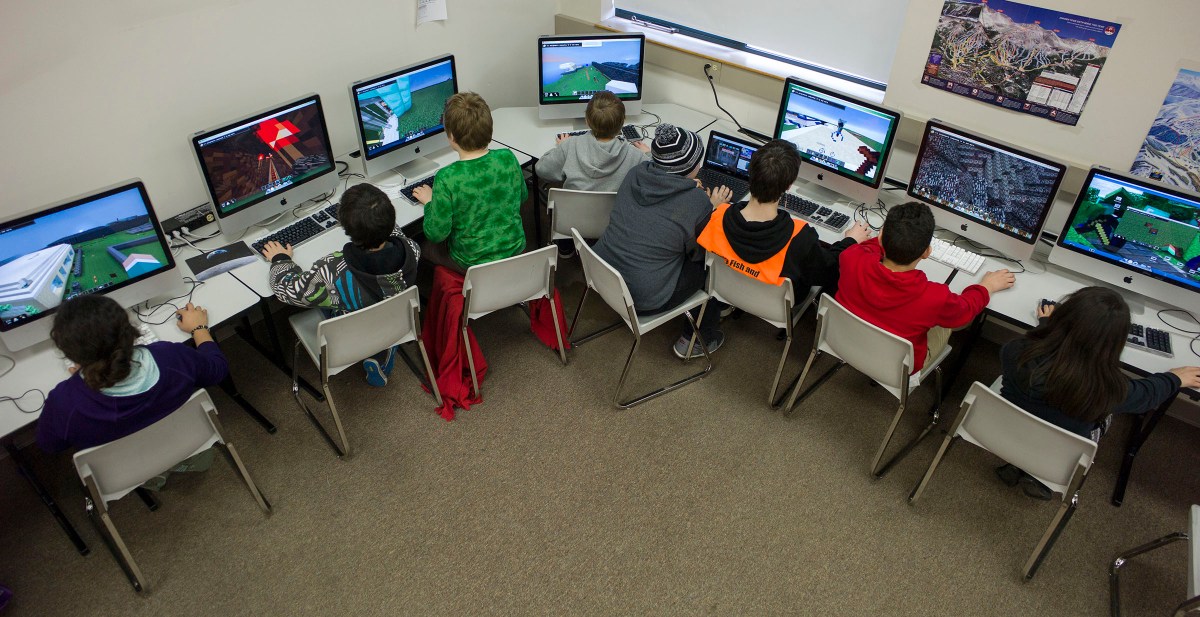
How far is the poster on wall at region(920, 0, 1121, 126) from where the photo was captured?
112 inches

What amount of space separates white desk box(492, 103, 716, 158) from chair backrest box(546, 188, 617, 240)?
1.68 feet

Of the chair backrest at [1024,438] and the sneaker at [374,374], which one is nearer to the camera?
the chair backrest at [1024,438]

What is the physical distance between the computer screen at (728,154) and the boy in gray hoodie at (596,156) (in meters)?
0.34

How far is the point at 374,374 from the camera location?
319 centimetres

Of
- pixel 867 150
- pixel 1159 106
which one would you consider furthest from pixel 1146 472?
pixel 867 150

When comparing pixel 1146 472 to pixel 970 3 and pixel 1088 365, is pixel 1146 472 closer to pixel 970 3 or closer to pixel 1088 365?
pixel 1088 365

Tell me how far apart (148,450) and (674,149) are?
2131mm

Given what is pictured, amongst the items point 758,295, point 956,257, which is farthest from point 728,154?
point 956,257

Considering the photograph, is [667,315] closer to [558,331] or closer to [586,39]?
[558,331]

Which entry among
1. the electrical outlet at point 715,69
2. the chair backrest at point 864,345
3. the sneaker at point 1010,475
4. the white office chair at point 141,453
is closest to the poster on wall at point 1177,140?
the sneaker at point 1010,475

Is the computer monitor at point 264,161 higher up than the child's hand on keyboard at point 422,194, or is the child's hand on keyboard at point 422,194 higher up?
the computer monitor at point 264,161

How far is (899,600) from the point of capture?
2459 millimetres

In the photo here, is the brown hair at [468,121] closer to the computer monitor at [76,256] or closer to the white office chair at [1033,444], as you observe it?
the computer monitor at [76,256]

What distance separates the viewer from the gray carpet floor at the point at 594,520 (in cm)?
245
